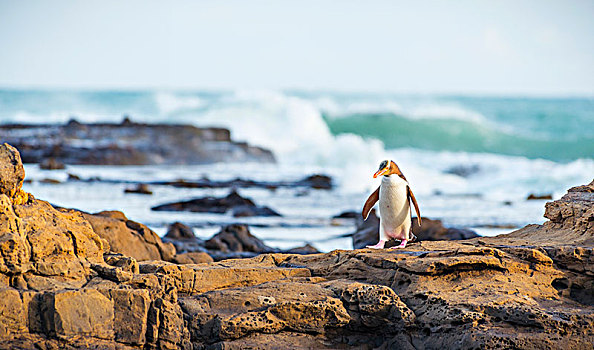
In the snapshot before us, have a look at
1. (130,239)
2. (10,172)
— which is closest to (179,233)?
(130,239)

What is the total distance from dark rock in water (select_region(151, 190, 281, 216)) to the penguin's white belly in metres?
7.96

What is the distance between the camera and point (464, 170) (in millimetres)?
29156

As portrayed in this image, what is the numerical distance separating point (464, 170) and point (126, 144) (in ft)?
42.8

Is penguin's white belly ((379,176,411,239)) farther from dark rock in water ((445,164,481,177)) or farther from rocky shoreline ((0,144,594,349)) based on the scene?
dark rock in water ((445,164,481,177))

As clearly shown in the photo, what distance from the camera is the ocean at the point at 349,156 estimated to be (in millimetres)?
14941

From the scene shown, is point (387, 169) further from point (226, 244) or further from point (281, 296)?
point (226, 244)

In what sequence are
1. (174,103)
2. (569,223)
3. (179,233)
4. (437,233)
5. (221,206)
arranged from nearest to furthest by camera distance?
1. (569,223)
2. (437,233)
3. (179,233)
4. (221,206)
5. (174,103)

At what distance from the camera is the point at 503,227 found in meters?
13.5

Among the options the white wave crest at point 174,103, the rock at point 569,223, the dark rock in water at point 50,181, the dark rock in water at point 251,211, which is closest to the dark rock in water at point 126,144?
the dark rock in water at point 50,181

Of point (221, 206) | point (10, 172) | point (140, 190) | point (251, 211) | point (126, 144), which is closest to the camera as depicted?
point (10, 172)

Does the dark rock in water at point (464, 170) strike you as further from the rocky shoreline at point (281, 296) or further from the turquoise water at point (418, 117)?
the rocky shoreline at point (281, 296)

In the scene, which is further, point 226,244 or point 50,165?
point 50,165

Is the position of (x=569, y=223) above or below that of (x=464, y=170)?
below

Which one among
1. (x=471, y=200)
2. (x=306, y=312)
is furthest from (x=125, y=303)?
(x=471, y=200)
